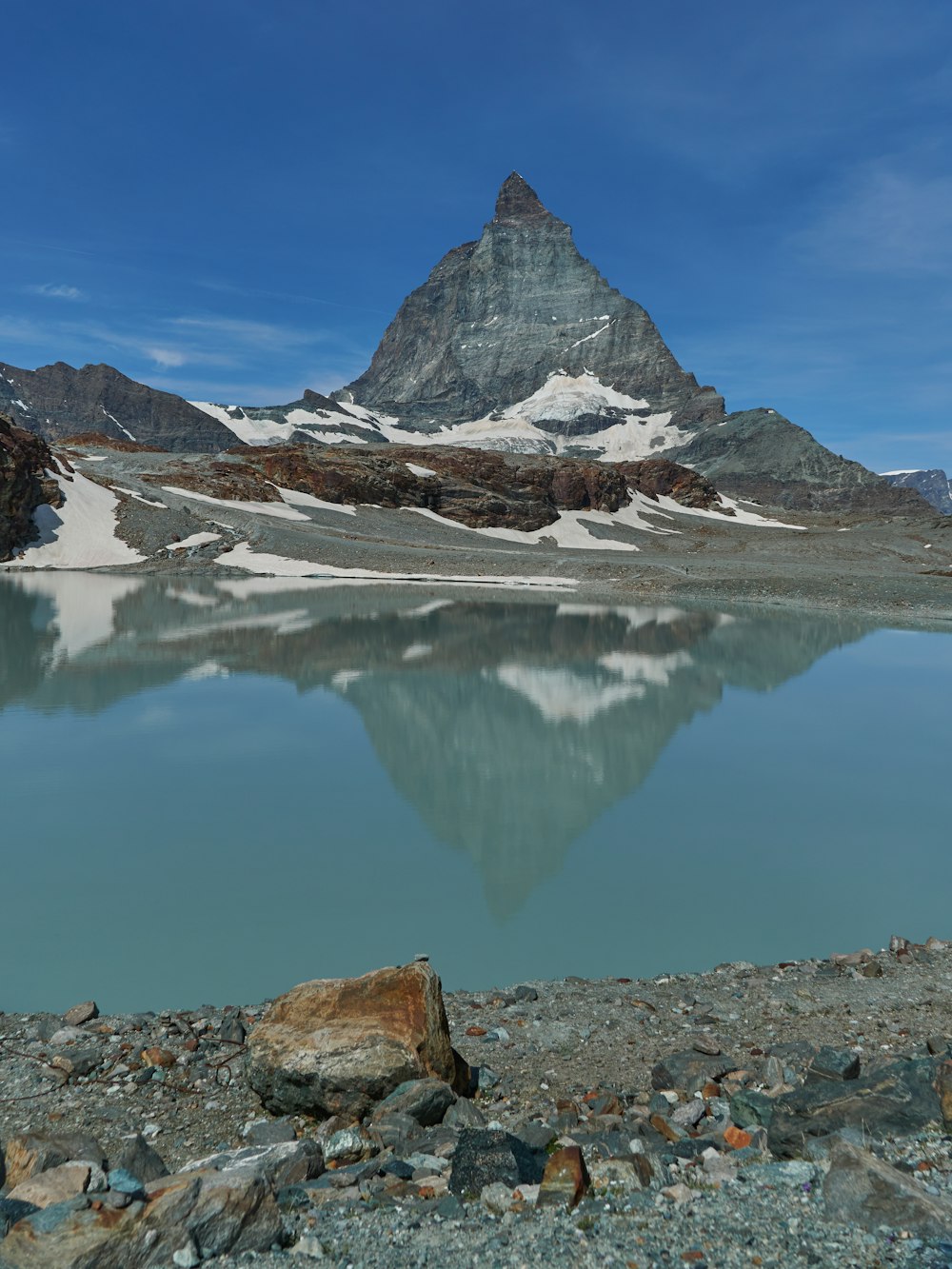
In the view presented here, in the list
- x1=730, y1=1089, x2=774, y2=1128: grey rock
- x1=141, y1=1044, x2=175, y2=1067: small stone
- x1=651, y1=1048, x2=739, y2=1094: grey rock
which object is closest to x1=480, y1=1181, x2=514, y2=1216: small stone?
x1=730, y1=1089, x2=774, y2=1128: grey rock

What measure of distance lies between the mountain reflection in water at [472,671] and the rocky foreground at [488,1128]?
3.00m

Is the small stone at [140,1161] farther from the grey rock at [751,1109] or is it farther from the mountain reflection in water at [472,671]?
the mountain reflection in water at [472,671]

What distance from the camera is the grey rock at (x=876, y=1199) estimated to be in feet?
10.6

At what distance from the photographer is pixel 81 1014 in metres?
5.81

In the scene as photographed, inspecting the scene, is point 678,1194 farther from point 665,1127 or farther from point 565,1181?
point 665,1127

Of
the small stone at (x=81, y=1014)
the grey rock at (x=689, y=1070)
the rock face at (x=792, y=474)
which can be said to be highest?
Result: the rock face at (x=792, y=474)

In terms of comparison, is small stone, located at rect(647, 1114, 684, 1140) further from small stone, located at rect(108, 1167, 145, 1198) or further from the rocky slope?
the rocky slope

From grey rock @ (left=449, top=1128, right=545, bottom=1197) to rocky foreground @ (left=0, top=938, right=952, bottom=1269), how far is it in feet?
0.04

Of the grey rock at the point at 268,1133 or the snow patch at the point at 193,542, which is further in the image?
the snow patch at the point at 193,542

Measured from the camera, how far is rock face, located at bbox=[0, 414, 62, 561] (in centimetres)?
5588

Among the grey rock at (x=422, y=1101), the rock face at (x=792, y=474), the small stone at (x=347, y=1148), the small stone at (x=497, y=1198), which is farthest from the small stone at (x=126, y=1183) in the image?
the rock face at (x=792, y=474)

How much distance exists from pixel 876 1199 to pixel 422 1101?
88.1 inches

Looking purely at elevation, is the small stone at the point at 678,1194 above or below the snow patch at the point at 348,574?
below

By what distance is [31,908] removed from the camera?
7.88 m
